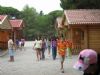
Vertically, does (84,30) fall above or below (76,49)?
above

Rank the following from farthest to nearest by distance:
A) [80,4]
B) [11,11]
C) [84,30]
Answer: [11,11] → [80,4] → [84,30]

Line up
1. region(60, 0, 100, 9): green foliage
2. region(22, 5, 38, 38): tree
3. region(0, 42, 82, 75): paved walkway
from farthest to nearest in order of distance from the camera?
1. region(22, 5, 38, 38): tree
2. region(60, 0, 100, 9): green foliage
3. region(0, 42, 82, 75): paved walkway

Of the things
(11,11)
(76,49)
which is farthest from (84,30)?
(11,11)

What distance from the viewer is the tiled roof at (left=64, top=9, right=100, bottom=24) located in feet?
101

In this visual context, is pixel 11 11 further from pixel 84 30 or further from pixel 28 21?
pixel 84 30

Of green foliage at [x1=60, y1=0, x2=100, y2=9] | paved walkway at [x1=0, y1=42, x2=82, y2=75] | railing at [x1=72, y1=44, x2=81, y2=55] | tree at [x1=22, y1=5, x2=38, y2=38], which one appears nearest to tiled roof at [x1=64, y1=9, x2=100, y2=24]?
railing at [x1=72, y1=44, x2=81, y2=55]

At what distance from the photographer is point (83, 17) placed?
32.5 meters

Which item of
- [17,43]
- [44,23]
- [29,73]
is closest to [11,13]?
[44,23]

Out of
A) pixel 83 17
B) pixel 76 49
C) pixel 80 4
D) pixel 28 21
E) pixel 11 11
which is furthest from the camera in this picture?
pixel 11 11

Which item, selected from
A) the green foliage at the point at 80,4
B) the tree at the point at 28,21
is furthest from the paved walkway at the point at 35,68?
the tree at the point at 28,21

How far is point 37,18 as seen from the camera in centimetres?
11175

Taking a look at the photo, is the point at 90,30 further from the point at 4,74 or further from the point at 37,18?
the point at 37,18

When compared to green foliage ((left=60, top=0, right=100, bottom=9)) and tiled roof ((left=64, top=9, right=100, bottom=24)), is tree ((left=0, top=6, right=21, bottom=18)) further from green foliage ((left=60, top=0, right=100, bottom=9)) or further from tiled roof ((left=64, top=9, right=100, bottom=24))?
tiled roof ((left=64, top=9, right=100, bottom=24))

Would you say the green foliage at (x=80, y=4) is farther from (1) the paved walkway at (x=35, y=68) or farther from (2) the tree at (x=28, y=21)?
(2) the tree at (x=28, y=21)
